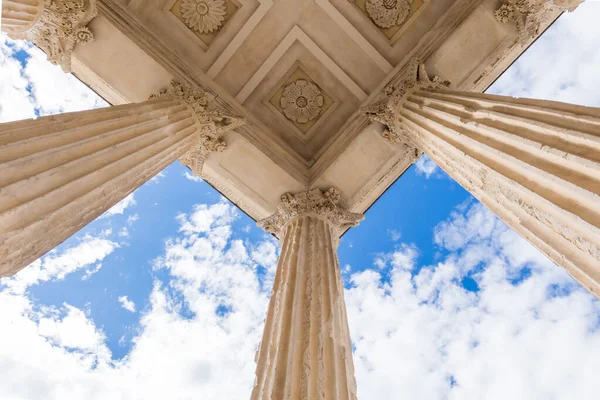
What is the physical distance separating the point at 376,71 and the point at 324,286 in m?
8.10

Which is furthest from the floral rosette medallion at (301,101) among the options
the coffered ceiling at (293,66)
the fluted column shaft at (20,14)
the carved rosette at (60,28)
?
the fluted column shaft at (20,14)

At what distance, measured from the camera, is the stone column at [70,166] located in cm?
598

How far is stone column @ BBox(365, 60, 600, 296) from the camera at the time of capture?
17.1 ft

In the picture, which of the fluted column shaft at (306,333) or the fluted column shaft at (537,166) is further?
the fluted column shaft at (306,333)

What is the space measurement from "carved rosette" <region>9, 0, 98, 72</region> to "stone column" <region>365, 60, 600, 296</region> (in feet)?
28.0

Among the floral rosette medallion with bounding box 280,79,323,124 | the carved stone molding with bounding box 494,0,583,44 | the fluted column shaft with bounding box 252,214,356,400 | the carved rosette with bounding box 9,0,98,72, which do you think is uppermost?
the floral rosette medallion with bounding box 280,79,323,124

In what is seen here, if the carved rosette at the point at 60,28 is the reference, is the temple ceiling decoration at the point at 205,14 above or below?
above

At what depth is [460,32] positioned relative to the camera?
13.2 metres

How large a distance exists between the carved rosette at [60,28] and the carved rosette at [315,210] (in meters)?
6.69

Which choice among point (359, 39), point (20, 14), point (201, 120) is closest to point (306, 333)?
point (201, 120)

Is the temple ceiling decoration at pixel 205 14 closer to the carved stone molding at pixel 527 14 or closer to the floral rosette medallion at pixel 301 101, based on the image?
the floral rosette medallion at pixel 301 101

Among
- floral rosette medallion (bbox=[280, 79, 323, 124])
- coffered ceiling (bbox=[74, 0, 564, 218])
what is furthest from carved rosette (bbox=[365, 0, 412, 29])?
floral rosette medallion (bbox=[280, 79, 323, 124])

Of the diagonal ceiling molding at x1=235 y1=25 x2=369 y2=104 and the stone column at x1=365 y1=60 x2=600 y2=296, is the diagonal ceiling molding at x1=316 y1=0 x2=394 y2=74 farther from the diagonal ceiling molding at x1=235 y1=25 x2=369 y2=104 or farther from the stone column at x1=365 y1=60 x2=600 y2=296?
the stone column at x1=365 y1=60 x2=600 y2=296

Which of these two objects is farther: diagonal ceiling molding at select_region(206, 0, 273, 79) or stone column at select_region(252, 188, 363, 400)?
diagonal ceiling molding at select_region(206, 0, 273, 79)
